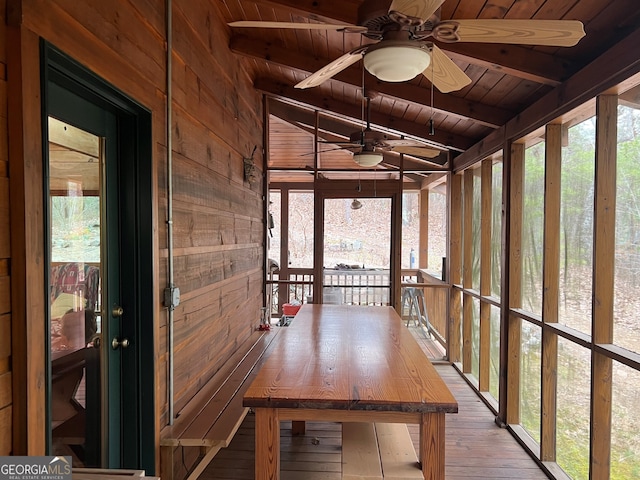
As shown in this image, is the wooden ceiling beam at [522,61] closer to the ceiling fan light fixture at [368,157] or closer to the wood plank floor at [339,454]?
the ceiling fan light fixture at [368,157]

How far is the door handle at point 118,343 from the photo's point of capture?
1.87 m

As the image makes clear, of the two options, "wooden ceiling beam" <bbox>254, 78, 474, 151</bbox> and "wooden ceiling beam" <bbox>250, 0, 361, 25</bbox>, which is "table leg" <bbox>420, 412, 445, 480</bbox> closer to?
"wooden ceiling beam" <bbox>250, 0, 361, 25</bbox>

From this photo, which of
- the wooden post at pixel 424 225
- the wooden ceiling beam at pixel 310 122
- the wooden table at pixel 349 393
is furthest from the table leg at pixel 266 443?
the wooden post at pixel 424 225

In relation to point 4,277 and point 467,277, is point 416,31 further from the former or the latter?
point 467,277

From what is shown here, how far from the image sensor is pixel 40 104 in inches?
46.2

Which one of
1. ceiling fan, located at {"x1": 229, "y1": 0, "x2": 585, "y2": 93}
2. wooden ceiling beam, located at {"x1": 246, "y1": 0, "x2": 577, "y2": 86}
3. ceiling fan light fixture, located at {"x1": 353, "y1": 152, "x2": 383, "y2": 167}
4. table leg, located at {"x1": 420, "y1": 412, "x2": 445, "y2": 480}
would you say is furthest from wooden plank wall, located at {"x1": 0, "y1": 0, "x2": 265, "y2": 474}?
table leg, located at {"x1": 420, "y1": 412, "x2": 445, "y2": 480}

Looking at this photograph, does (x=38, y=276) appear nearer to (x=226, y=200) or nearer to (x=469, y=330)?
(x=226, y=200)

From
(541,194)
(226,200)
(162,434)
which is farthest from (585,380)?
(226,200)

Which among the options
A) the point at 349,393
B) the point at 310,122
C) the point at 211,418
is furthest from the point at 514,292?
the point at 310,122

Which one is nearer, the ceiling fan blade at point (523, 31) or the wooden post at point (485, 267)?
the ceiling fan blade at point (523, 31)

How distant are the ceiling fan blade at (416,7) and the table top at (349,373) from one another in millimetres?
1486

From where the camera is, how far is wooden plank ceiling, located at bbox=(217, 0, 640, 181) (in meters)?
2.15

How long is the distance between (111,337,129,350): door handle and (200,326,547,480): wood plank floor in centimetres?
121

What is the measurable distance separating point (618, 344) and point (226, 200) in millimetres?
2739
